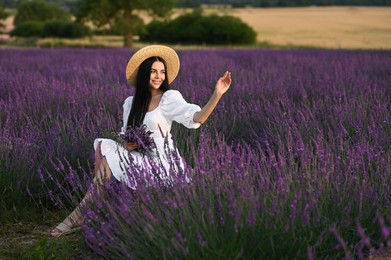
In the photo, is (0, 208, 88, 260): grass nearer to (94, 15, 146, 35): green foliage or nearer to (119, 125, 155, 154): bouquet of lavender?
(119, 125, 155, 154): bouquet of lavender

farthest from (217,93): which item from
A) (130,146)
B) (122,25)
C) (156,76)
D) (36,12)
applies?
(36,12)

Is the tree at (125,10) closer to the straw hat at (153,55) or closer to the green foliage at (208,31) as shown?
the green foliage at (208,31)

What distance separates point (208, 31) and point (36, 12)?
38.9 metres

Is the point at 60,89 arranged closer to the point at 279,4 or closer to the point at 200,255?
the point at 200,255

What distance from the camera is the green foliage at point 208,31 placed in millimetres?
40375

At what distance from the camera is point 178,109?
10.4 ft

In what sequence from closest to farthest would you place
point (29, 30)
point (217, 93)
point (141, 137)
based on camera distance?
point (217, 93) < point (141, 137) < point (29, 30)

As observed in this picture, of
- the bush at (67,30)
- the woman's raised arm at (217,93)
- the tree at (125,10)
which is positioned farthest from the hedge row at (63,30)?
the woman's raised arm at (217,93)

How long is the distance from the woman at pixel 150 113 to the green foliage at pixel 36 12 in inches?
2849

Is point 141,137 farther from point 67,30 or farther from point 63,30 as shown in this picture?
point 67,30

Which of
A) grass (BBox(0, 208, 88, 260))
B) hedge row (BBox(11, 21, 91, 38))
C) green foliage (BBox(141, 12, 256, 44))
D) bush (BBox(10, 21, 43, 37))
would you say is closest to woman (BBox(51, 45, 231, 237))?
grass (BBox(0, 208, 88, 260))

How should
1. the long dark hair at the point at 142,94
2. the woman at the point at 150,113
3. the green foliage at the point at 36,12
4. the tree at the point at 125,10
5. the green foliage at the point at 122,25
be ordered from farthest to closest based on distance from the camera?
the green foliage at the point at 36,12
the tree at the point at 125,10
the green foliage at the point at 122,25
the long dark hair at the point at 142,94
the woman at the point at 150,113

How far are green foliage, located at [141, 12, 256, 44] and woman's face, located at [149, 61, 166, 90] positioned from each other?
36043 mm

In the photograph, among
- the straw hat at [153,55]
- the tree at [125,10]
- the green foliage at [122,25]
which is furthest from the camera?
the tree at [125,10]
